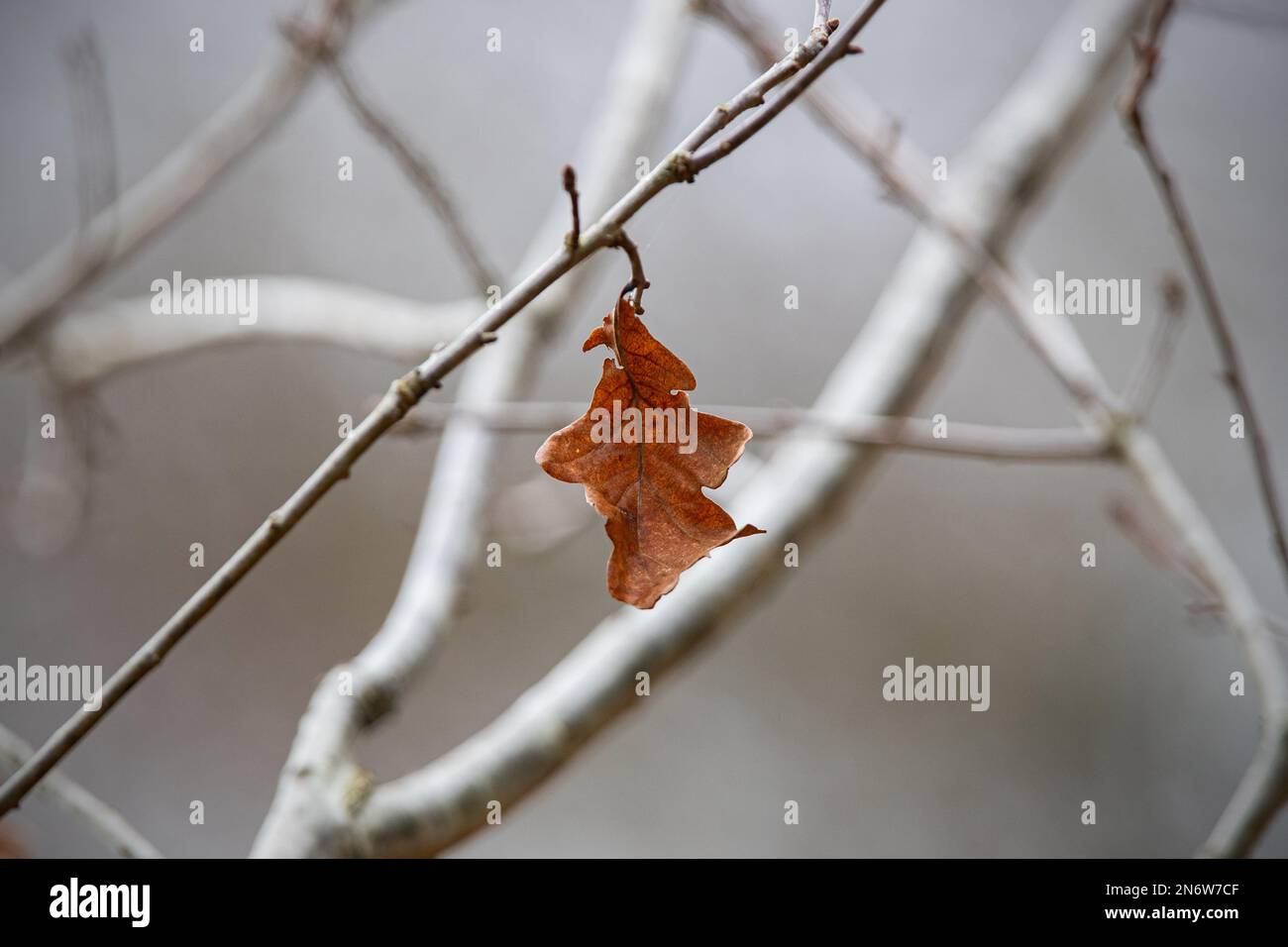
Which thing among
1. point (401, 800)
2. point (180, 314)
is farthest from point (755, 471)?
point (180, 314)

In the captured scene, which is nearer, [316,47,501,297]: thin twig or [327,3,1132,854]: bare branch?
[327,3,1132,854]: bare branch

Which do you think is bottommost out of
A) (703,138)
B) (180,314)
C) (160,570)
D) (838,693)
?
(838,693)

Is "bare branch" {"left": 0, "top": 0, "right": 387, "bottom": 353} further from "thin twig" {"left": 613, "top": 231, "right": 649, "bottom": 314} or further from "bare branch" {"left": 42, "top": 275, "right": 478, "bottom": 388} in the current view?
"thin twig" {"left": 613, "top": 231, "right": 649, "bottom": 314}

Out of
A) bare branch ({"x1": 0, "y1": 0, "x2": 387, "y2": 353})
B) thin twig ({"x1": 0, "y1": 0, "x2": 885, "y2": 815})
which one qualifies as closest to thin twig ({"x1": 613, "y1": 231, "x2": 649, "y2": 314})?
thin twig ({"x1": 0, "y1": 0, "x2": 885, "y2": 815})

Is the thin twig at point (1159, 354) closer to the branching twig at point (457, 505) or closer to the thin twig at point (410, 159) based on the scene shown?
the branching twig at point (457, 505)

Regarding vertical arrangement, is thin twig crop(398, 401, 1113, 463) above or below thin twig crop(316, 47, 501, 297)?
below

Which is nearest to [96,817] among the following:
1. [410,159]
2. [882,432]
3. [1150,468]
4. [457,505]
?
[457,505]
